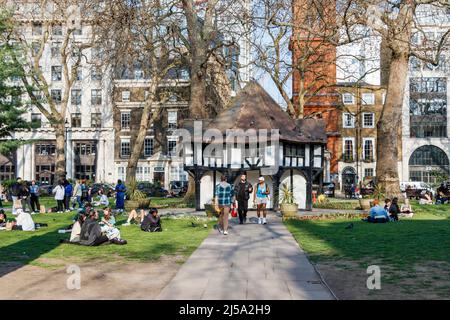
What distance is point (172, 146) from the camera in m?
66.8

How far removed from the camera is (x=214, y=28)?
34.1 metres

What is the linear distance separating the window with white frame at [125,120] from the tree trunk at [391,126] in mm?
41592

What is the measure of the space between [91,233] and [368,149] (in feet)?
174

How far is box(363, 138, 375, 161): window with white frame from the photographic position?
212 feet

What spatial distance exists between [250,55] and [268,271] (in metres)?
33.9

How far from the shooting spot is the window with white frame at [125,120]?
67.4 m

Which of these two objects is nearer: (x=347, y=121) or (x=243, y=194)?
(x=243, y=194)

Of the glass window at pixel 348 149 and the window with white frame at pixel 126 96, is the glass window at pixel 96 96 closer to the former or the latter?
the window with white frame at pixel 126 96

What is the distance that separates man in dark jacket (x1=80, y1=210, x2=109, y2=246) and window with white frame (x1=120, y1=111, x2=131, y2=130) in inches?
2055

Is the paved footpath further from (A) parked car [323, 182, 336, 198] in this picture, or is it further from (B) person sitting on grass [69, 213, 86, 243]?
(A) parked car [323, 182, 336, 198]

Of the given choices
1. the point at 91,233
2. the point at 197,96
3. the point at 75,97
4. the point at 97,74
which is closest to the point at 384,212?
the point at 91,233

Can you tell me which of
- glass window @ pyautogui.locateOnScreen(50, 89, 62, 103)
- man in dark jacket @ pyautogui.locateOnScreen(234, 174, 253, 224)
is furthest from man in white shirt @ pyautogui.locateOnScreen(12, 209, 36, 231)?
glass window @ pyautogui.locateOnScreen(50, 89, 62, 103)

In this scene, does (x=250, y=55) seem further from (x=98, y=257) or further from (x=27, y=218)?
(x=98, y=257)

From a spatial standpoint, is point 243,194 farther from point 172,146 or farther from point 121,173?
point 121,173
